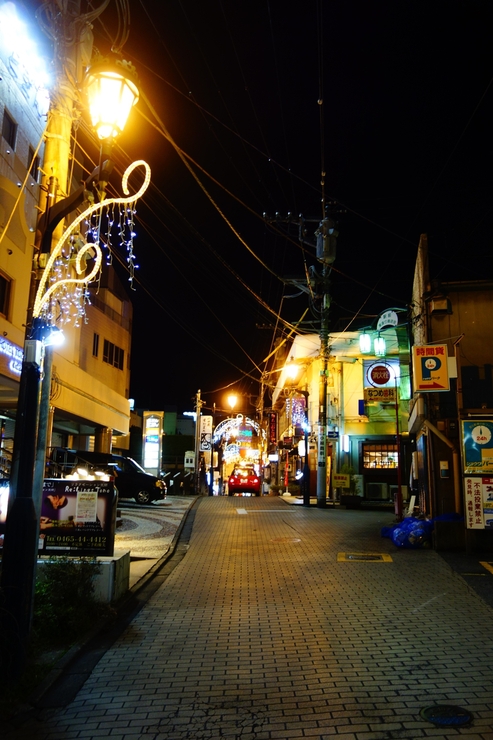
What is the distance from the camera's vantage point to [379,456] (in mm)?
29453

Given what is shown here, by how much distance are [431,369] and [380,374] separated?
12.5 m

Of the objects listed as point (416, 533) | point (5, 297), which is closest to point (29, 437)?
point (416, 533)

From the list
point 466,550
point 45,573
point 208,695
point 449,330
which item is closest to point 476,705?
point 208,695

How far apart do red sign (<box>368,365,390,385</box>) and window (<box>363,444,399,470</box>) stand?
4.70 metres

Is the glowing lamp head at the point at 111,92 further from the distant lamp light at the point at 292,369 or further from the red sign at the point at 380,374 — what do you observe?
the distant lamp light at the point at 292,369

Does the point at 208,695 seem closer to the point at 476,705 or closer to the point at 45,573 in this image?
the point at 476,705

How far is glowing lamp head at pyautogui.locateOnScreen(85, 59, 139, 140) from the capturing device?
19.5ft

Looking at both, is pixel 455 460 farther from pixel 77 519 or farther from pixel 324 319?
pixel 324 319

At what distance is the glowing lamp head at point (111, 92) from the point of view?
5945 millimetres

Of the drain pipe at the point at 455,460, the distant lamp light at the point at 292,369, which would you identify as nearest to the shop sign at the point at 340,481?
the distant lamp light at the point at 292,369

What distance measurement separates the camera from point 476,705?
16.5ft

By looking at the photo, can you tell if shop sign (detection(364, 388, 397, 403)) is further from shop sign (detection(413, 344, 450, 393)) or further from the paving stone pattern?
the paving stone pattern

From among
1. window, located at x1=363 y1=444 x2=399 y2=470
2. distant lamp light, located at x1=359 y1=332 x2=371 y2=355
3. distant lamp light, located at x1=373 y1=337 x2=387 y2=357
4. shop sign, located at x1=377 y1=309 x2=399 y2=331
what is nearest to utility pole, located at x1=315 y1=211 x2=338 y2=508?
shop sign, located at x1=377 y1=309 x2=399 y2=331

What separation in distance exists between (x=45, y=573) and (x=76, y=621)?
1.04 metres
